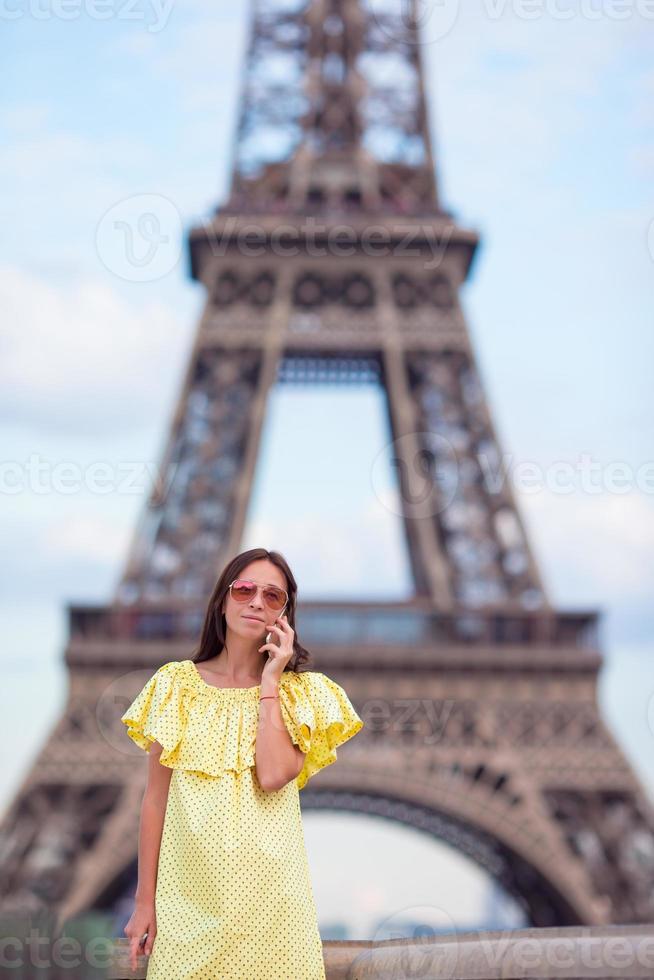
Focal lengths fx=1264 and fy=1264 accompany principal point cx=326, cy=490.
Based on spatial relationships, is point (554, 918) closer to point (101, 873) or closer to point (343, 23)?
point (101, 873)

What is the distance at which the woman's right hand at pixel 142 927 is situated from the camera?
377 cm

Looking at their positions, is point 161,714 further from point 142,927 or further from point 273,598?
point 142,927

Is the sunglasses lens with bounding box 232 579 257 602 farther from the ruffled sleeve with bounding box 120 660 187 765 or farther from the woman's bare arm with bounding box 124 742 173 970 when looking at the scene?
the woman's bare arm with bounding box 124 742 173 970

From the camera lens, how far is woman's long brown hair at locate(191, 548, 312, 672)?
4.15 m

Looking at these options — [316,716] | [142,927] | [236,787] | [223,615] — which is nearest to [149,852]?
[142,927]

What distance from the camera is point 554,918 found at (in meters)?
23.1

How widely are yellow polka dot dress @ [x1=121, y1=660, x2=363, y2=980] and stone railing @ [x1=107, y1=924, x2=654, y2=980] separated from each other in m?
0.82

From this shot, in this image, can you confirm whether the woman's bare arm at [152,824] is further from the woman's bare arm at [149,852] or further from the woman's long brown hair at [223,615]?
the woman's long brown hair at [223,615]

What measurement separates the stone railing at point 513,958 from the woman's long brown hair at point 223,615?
1225 mm

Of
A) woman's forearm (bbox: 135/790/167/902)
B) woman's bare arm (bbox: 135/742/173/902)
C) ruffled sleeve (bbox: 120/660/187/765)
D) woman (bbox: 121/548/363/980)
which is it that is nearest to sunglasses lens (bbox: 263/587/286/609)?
woman (bbox: 121/548/363/980)

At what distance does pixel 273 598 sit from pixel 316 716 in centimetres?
41

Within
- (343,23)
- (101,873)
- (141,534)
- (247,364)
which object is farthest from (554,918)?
(343,23)

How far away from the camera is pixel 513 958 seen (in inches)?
175

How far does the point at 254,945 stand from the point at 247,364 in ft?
75.4
